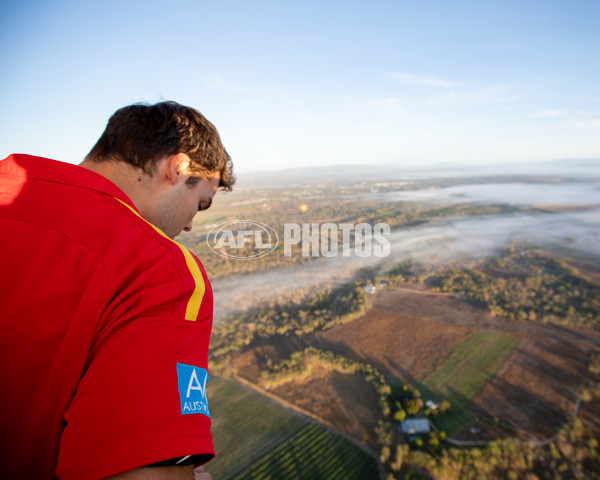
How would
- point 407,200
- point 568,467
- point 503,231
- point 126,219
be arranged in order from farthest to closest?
1. point 407,200
2. point 503,231
3. point 568,467
4. point 126,219

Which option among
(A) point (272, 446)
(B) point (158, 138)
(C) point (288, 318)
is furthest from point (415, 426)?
(B) point (158, 138)

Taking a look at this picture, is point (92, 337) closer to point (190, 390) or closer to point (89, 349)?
point (89, 349)

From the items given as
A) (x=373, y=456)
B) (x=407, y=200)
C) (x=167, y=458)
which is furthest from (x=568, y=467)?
(x=407, y=200)

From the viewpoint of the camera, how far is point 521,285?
21.1 meters

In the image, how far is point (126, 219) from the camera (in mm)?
701

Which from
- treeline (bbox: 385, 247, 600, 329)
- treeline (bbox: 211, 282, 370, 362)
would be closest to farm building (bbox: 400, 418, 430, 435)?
treeline (bbox: 211, 282, 370, 362)

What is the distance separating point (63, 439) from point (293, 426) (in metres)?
13.0

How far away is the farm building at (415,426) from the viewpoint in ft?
34.0

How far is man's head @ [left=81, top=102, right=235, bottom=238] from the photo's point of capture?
1160 millimetres

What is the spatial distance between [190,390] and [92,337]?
224 mm

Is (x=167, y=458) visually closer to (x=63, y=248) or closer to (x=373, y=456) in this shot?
(x=63, y=248)

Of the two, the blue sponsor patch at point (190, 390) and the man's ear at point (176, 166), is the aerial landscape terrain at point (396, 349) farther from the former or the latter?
the blue sponsor patch at point (190, 390)

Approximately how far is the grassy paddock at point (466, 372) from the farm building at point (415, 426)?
0.65 m

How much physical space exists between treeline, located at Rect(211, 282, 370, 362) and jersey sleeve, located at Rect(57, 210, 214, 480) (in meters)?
16.5
